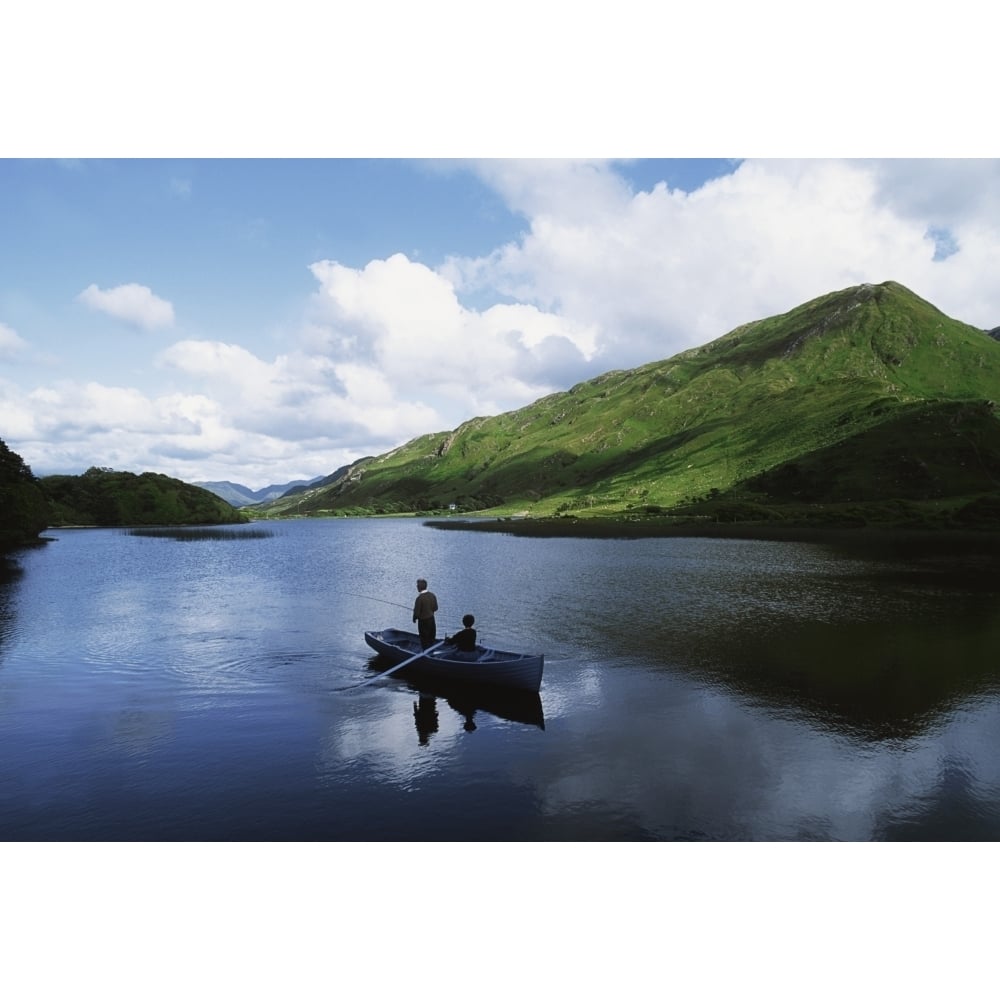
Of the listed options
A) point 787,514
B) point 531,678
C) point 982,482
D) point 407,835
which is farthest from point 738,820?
point 982,482

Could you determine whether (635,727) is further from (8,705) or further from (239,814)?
(8,705)

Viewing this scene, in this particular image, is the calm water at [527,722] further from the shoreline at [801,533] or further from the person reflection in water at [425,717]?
the shoreline at [801,533]

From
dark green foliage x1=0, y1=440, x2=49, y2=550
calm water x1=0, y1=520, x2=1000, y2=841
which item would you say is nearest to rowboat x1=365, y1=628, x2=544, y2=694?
calm water x1=0, y1=520, x2=1000, y2=841

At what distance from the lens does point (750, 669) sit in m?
36.7

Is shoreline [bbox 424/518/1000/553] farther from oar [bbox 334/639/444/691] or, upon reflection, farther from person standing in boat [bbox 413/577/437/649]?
A: oar [bbox 334/639/444/691]

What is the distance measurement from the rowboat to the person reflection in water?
1810mm

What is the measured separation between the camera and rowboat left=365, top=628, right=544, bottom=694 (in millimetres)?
30844

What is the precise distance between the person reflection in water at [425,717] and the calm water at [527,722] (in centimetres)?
16

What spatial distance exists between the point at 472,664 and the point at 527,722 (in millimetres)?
4710

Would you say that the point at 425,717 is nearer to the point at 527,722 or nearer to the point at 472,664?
the point at 472,664

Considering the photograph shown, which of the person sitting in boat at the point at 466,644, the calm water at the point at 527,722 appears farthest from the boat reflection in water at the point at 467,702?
the person sitting in boat at the point at 466,644

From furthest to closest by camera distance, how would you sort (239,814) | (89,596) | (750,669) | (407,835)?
(89,596) < (750,669) < (239,814) < (407,835)

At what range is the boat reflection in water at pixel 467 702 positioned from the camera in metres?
28.3

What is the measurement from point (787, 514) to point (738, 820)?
174479 millimetres
